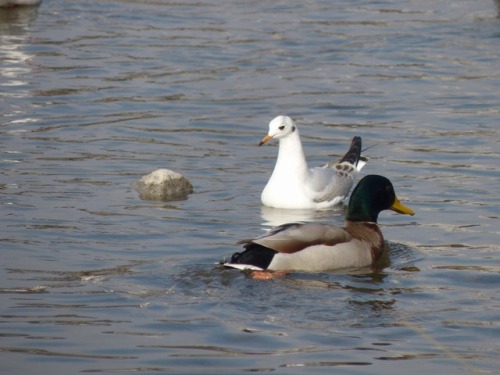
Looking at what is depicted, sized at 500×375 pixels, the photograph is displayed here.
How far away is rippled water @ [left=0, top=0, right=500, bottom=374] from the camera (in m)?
9.10

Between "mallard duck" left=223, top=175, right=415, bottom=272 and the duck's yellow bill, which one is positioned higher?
the duck's yellow bill

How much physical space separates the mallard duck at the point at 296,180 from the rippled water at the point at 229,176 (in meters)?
0.19

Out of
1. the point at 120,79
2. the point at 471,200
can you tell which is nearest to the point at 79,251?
the point at 471,200

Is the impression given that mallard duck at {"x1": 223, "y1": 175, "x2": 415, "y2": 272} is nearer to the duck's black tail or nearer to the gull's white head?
the duck's black tail

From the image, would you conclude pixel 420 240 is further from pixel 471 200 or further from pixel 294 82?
pixel 294 82

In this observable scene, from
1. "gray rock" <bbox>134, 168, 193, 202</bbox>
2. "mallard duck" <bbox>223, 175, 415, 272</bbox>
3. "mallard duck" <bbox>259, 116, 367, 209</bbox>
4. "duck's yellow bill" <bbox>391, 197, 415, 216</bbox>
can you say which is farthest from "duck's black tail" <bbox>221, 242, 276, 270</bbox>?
"gray rock" <bbox>134, 168, 193, 202</bbox>

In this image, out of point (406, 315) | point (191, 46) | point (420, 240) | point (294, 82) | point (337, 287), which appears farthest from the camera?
point (191, 46)

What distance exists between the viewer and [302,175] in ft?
46.1

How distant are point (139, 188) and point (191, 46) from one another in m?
8.79

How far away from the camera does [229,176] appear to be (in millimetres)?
14953

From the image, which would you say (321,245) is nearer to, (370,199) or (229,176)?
(370,199)

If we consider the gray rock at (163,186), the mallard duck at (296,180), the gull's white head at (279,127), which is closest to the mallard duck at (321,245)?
the mallard duck at (296,180)

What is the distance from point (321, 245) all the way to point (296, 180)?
2688mm

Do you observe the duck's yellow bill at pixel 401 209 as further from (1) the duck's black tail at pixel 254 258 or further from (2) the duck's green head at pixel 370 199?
(1) the duck's black tail at pixel 254 258
